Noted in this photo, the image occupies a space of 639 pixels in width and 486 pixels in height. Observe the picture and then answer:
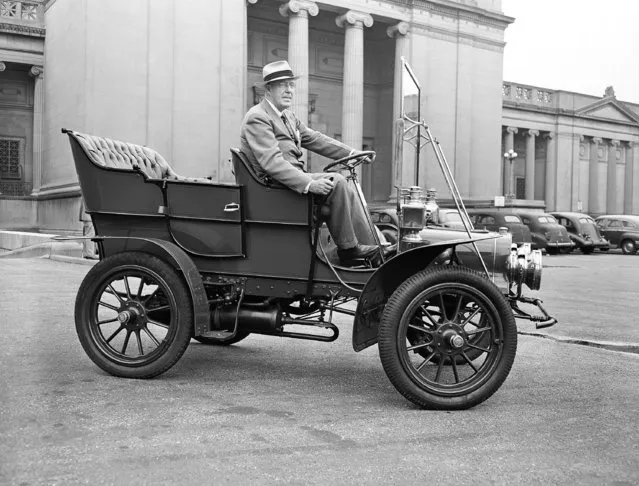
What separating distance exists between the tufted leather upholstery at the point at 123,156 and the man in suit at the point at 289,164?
0.57 m

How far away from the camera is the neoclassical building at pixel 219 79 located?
25.3 meters

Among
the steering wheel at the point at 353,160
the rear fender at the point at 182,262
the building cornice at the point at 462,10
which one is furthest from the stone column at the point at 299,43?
the rear fender at the point at 182,262

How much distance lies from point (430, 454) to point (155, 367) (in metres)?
2.07

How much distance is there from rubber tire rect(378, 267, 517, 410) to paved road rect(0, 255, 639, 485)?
0.09m

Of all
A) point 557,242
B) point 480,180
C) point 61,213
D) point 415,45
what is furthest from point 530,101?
point 61,213

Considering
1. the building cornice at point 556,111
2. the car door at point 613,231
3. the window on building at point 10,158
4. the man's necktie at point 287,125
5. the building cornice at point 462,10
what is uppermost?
the building cornice at point 462,10

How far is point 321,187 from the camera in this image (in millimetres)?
4367

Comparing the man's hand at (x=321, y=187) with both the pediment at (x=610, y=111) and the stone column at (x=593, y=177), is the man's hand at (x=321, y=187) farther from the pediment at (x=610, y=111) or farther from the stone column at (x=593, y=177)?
the stone column at (x=593, y=177)

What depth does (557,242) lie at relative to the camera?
28.0 metres

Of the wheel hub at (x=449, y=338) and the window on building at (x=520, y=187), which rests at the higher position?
the window on building at (x=520, y=187)

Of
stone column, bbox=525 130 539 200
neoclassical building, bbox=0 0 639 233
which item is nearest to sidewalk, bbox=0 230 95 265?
neoclassical building, bbox=0 0 639 233

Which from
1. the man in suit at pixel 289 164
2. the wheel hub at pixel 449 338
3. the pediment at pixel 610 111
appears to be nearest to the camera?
the wheel hub at pixel 449 338

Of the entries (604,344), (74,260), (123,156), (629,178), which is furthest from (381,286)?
(629,178)

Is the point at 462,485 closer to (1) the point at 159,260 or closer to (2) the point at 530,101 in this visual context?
(1) the point at 159,260
